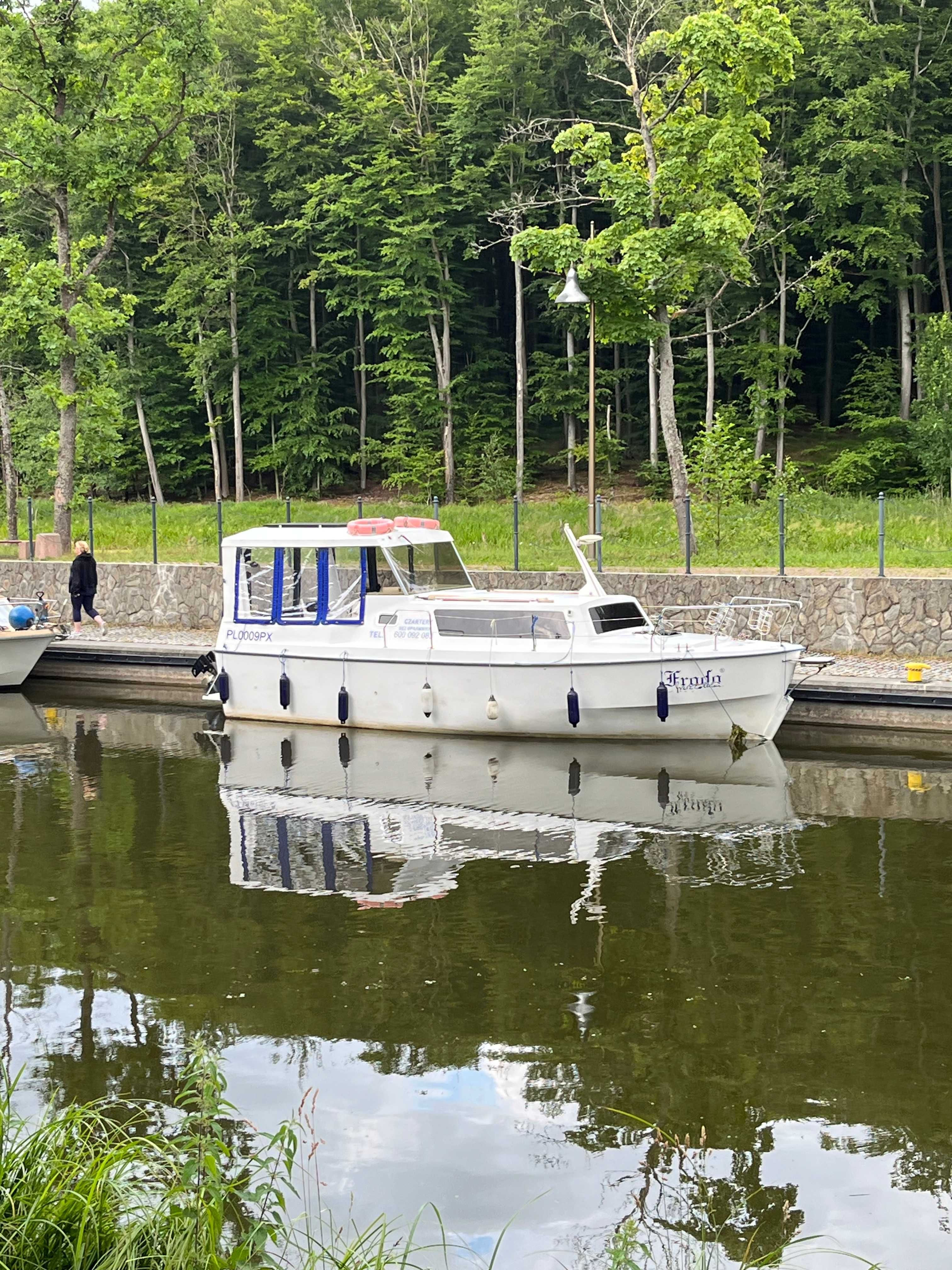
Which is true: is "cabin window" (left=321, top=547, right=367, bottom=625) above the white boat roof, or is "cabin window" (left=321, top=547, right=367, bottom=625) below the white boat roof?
below

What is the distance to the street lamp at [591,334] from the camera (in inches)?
802

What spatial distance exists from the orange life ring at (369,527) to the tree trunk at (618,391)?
27.0 metres

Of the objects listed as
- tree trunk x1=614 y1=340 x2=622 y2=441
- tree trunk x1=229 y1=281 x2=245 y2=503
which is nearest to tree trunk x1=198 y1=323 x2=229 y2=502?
tree trunk x1=229 y1=281 x2=245 y2=503

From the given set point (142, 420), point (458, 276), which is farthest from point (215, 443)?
point (458, 276)

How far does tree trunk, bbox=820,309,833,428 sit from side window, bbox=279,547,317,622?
29187 millimetres

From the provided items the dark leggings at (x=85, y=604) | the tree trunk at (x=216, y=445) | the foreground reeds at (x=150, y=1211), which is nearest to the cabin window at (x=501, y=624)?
the dark leggings at (x=85, y=604)

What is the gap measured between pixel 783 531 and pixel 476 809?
928 centimetres

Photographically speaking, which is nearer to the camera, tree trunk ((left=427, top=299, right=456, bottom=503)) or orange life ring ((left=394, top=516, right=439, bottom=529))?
orange life ring ((left=394, top=516, right=439, bottom=529))

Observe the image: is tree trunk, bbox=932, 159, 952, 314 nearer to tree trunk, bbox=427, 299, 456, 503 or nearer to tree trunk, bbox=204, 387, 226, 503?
tree trunk, bbox=427, 299, 456, 503

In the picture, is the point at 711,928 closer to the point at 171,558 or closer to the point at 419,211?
the point at 171,558

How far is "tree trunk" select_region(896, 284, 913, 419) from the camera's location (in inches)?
1555

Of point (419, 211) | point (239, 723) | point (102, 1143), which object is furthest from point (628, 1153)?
point (419, 211)

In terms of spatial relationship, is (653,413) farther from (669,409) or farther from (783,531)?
(783,531)

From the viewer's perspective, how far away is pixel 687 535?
72.8 feet
